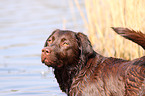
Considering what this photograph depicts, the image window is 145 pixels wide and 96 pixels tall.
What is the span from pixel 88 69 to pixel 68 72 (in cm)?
35

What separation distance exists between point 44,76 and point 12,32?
17.9ft

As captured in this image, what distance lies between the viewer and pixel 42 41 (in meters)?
13.0

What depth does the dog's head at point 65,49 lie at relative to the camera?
19.4 ft

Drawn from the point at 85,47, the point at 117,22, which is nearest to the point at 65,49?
the point at 85,47

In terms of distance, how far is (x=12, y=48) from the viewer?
12219mm

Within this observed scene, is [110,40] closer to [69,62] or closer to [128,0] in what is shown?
[128,0]

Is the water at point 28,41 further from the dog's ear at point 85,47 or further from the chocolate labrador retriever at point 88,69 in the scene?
the dog's ear at point 85,47

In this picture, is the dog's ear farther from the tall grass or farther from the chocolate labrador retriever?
the tall grass

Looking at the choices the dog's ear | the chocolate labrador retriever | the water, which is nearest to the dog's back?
the chocolate labrador retriever

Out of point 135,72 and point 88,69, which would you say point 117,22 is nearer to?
point 88,69

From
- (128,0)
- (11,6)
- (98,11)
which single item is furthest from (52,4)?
(128,0)

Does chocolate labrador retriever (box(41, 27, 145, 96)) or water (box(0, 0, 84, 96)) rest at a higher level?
chocolate labrador retriever (box(41, 27, 145, 96))

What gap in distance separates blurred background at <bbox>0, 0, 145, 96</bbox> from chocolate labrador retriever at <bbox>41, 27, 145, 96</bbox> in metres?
1.74

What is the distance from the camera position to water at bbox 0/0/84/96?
840 centimetres
